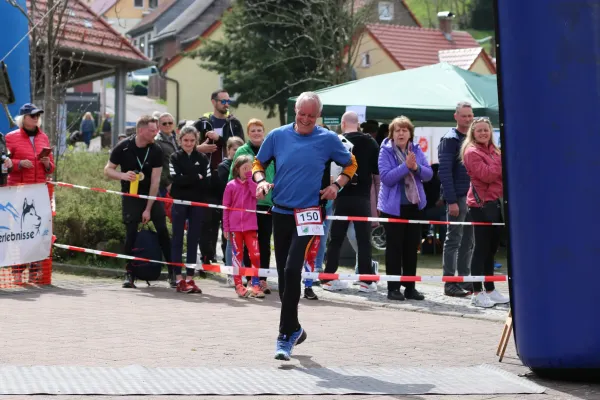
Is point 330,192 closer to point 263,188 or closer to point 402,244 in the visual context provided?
point 263,188

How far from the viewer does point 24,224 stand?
12.6m

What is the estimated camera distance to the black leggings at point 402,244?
12367 millimetres

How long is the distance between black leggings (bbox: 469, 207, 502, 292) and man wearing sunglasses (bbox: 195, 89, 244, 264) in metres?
3.54

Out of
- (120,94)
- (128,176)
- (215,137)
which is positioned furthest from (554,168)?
(120,94)

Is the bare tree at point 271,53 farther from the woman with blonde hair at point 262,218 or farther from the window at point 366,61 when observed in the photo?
the woman with blonde hair at point 262,218

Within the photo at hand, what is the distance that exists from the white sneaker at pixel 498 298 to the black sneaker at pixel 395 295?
0.86 m

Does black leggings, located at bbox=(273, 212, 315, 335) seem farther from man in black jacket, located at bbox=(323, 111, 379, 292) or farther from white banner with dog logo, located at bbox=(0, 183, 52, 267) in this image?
white banner with dog logo, located at bbox=(0, 183, 52, 267)

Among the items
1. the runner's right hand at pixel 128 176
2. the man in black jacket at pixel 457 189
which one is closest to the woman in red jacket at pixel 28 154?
the runner's right hand at pixel 128 176

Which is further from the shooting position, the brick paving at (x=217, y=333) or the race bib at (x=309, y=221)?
the race bib at (x=309, y=221)

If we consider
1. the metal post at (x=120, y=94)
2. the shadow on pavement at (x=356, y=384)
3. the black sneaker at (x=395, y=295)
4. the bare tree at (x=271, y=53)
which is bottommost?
the shadow on pavement at (x=356, y=384)

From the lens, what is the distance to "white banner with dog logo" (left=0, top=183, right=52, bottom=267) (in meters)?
12.3

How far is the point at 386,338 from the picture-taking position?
9.48 metres

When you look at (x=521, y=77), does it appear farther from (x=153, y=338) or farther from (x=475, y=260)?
(x=475, y=260)

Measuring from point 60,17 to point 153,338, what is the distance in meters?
8.65
